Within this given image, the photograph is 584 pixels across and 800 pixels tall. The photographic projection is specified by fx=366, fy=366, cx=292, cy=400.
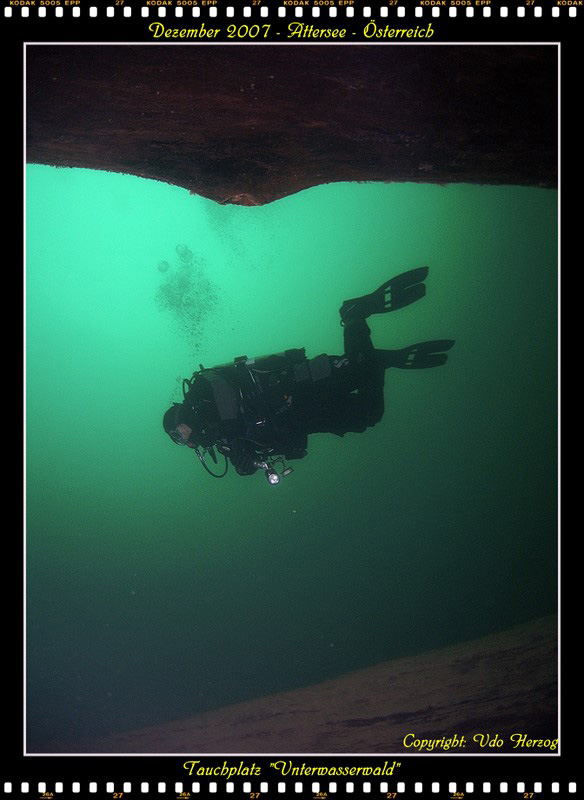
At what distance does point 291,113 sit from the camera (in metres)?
2.65

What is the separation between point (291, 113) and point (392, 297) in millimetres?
2683

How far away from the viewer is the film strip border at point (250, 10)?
7.50 feet

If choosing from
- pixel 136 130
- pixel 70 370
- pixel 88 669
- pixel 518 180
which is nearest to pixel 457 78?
pixel 518 180

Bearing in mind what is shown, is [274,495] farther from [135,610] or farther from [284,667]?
[284,667]

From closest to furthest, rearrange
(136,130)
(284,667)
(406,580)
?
(136,130) → (284,667) → (406,580)

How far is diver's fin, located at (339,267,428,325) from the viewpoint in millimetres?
4789

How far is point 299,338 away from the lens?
42438mm

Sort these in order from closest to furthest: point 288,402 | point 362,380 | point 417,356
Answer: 1. point 288,402
2. point 362,380
3. point 417,356

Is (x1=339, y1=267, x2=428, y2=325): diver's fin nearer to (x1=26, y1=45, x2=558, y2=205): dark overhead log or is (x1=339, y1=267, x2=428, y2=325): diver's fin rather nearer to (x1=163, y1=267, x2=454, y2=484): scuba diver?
(x1=163, y1=267, x2=454, y2=484): scuba diver

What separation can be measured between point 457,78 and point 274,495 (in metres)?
32.1

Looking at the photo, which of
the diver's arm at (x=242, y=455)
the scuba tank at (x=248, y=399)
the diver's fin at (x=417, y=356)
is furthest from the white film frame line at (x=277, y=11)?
the diver's arm at (x=242, y=455)
